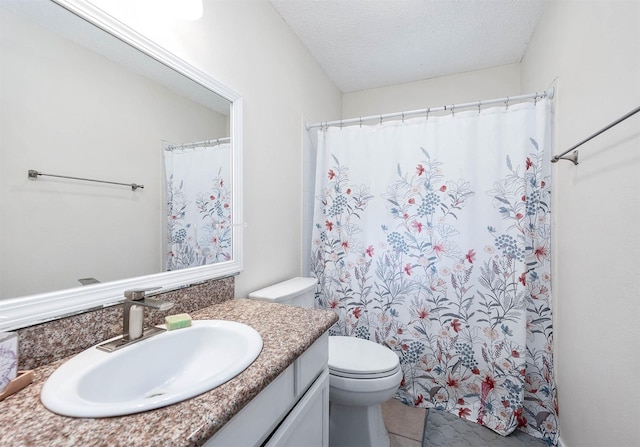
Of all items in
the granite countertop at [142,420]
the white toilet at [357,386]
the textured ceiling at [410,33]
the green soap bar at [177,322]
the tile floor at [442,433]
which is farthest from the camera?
the textured ceiling at [410,33]

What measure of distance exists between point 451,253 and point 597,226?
0.68m

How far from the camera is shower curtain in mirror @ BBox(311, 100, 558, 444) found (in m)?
1.56

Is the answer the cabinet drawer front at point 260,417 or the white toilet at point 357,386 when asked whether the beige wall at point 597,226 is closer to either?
the white toilet at point 357,386

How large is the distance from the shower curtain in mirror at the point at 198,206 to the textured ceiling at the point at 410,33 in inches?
44.5

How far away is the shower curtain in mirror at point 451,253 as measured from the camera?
156 centimetres

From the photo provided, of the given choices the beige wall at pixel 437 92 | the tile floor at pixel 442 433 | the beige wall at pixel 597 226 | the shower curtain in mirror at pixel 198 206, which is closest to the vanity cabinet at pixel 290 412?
the shower curtain in mirror at pixel 198 206

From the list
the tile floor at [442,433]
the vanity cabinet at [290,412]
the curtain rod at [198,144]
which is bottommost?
the tile floor at [442,433]

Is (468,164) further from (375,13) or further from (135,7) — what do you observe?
(135,7)

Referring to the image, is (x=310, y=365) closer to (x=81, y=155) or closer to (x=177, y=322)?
(x=177, y=322)

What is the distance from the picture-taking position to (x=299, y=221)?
200cm

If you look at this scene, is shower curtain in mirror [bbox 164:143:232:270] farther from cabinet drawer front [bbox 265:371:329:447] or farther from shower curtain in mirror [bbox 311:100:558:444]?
shower curtain in mirror [bbox 311:100:558:444]

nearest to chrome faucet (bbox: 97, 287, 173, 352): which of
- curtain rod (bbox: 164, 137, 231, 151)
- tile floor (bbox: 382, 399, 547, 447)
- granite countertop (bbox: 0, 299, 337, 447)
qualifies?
granite countertop (bbox: 0, 299, 337, 447)

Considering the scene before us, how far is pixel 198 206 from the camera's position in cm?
124

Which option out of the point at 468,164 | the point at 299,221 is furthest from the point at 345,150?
the point at 468,164
